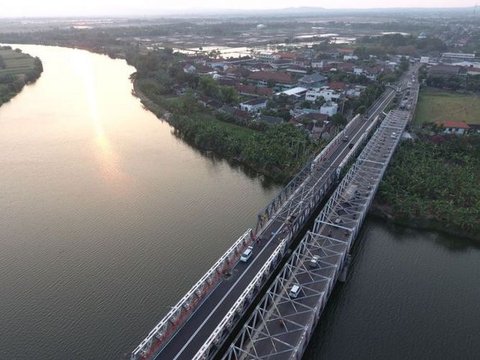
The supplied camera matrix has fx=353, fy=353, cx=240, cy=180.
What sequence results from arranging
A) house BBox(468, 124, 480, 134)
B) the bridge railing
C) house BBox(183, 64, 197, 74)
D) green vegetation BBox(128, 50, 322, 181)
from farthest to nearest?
house BBox(183, 64, 197, 74) → house BBox(468, 124, 480, 134) → green vegetation BBox(128, 50, 322, 181) → the bridge railing

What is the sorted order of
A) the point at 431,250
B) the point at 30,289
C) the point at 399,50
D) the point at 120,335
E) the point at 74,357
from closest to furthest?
the point at 74,357
the point at 120,335
the point at 30,289
the point at 431,250
the point at 399,50

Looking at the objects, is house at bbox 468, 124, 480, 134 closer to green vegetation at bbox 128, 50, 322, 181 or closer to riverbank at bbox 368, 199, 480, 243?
green vegetation at bbox 128, 50, 322, 181

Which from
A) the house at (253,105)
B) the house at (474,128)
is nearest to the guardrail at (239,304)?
the house at (253,105)

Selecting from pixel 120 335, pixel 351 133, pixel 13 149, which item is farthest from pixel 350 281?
pixel 13 149

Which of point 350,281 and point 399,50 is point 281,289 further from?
point 399,50

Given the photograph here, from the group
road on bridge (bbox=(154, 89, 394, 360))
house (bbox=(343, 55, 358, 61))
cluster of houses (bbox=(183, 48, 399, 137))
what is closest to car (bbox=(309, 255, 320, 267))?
road on bridge (bbox=(154, 89, 394, 360))

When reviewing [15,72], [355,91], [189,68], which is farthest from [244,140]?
[15,72]

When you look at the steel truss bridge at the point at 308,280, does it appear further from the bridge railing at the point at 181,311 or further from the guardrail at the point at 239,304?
the bridge railing at the point at 181,311

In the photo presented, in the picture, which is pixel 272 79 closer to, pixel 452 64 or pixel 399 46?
pixel 452 64
